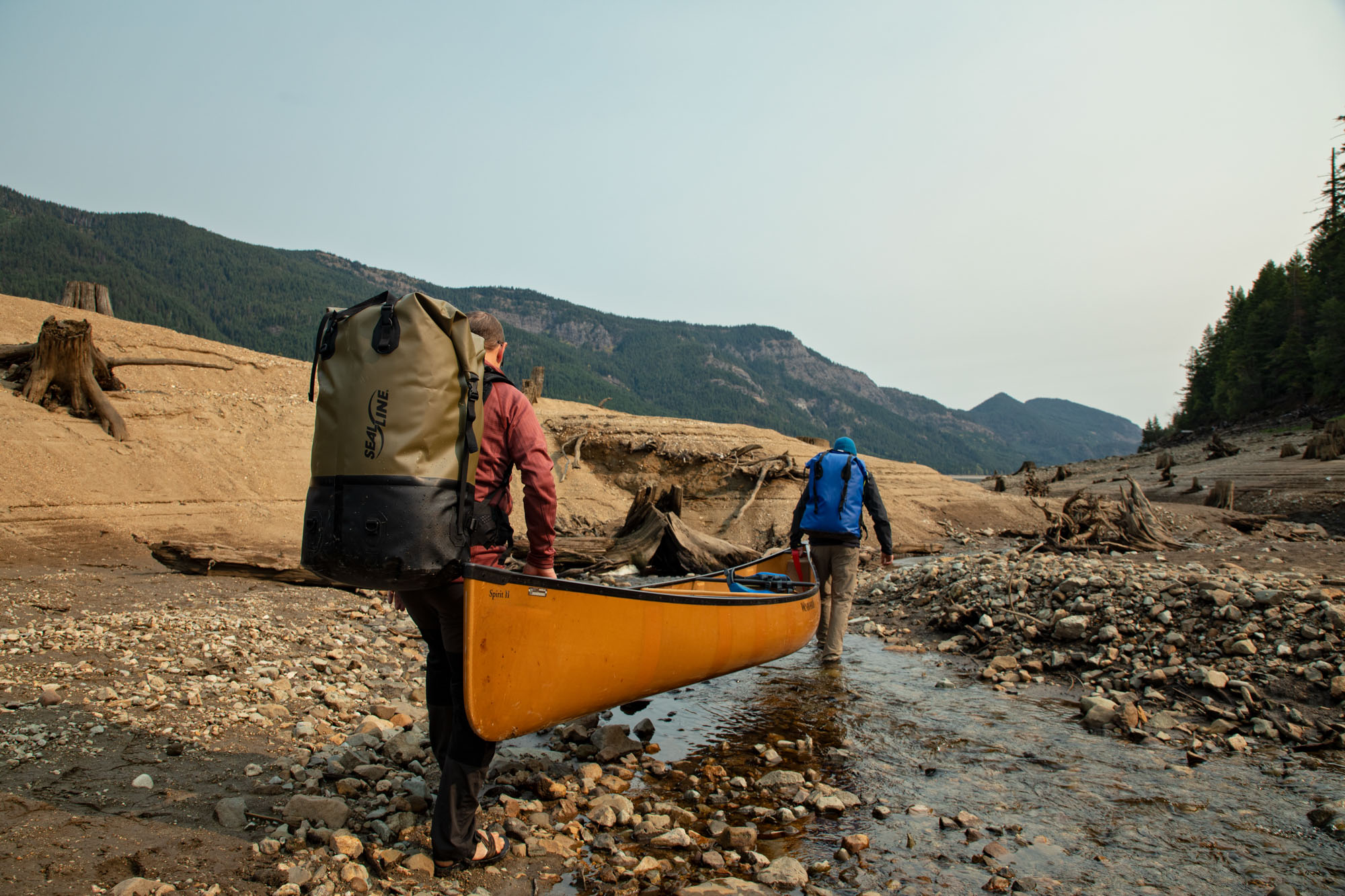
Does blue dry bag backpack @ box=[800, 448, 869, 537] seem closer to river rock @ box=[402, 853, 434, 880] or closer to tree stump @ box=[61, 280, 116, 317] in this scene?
river rock @ box=[402, 853, 434, 880]

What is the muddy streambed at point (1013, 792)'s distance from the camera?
3.56 metres

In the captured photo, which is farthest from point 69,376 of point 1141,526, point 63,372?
point 1141,526

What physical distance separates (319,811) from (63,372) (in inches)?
515

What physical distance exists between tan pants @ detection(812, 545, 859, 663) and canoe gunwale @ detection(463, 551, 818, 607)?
0.99 metres

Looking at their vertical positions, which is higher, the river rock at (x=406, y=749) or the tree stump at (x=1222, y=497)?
the tree stump at (x=1222, y=497)

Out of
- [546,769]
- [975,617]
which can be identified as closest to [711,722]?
[546,769]

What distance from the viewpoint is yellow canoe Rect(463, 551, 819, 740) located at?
9.96 ft

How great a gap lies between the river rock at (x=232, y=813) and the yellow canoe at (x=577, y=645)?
126 centimetres

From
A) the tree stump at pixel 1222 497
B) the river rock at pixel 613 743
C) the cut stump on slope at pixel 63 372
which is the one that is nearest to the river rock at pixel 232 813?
the river rock at pixel 613 743

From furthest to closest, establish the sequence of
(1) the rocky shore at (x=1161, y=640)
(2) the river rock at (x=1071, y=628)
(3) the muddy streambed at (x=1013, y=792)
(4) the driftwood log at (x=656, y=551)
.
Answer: (4) the driftwood log at (x=656, y=551) → (2) the river rock at (x=1071, y=628) → (1) the rocky shore at (x=1161, y=640) → (3) the muddy streambed at (x=1013, y=792)

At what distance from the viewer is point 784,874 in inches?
136

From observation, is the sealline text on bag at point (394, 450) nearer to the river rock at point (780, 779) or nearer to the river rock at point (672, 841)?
the river rock at point (672, 841)

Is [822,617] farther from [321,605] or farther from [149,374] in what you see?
[149,374]

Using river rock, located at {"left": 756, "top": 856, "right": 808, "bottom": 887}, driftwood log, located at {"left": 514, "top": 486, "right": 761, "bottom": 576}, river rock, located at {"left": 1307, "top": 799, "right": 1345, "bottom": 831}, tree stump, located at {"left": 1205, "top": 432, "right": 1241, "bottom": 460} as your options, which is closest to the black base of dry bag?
river rock, located at {"left": 756, "top": 856, "right": 808, "bottom": 887}
